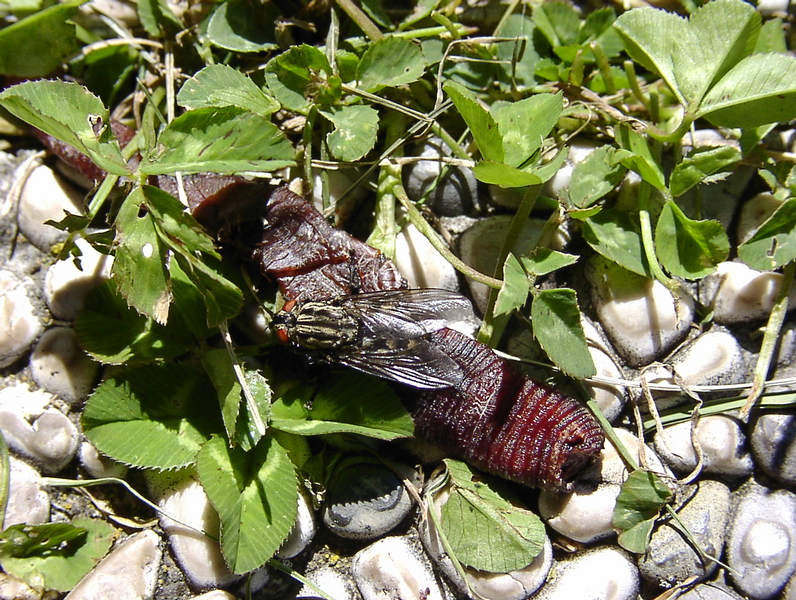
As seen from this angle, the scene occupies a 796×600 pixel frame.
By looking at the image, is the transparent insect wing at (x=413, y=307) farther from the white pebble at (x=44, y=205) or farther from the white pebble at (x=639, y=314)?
the white pebble at (x=44, y=205)

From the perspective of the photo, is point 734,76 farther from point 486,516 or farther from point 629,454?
point 486,516

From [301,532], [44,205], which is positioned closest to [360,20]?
[44,205]

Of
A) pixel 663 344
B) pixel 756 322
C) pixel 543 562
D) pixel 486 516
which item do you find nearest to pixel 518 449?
pixel 486 516

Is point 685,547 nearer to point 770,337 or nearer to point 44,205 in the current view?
point 770,337

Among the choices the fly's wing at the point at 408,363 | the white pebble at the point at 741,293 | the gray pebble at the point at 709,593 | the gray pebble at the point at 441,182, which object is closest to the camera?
the fly's wing at the point at 408,363

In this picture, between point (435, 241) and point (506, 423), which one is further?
point (435, 241)

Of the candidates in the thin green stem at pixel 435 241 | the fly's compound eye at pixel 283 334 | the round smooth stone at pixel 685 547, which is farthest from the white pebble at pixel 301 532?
the round smooth stone at pixel 685 547
